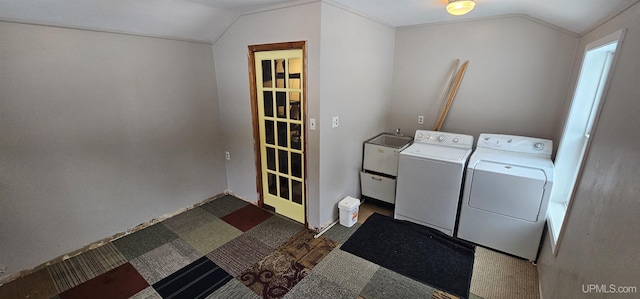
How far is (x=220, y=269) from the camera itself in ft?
7.55

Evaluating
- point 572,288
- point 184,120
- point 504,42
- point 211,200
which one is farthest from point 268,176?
point 504,42

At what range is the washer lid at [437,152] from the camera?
2.69m

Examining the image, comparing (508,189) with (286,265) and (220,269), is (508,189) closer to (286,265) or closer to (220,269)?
(286,265)

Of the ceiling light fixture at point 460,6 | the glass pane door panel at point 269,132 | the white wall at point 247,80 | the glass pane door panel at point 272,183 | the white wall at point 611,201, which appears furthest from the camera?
the glass pane door panel at point 272,183

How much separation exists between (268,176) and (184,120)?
1.17 metres

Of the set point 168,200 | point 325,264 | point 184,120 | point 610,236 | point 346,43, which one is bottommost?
point 325,264

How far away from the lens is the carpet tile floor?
206 centimetres

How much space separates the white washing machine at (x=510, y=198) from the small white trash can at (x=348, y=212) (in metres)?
1.08

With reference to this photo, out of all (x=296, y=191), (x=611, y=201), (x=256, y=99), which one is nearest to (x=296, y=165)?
(x=296, y=191)

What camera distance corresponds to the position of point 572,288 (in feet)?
4.66

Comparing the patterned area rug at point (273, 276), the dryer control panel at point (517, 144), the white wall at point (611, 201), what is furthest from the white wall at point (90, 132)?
the white wall at point (611, 201)

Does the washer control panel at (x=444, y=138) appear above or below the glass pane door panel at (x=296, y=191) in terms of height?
above

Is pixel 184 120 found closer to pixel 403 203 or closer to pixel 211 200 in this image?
pixel 211 200

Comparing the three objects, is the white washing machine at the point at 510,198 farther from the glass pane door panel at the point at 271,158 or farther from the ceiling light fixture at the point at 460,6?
the glass pane door panel at the point at 271,158
